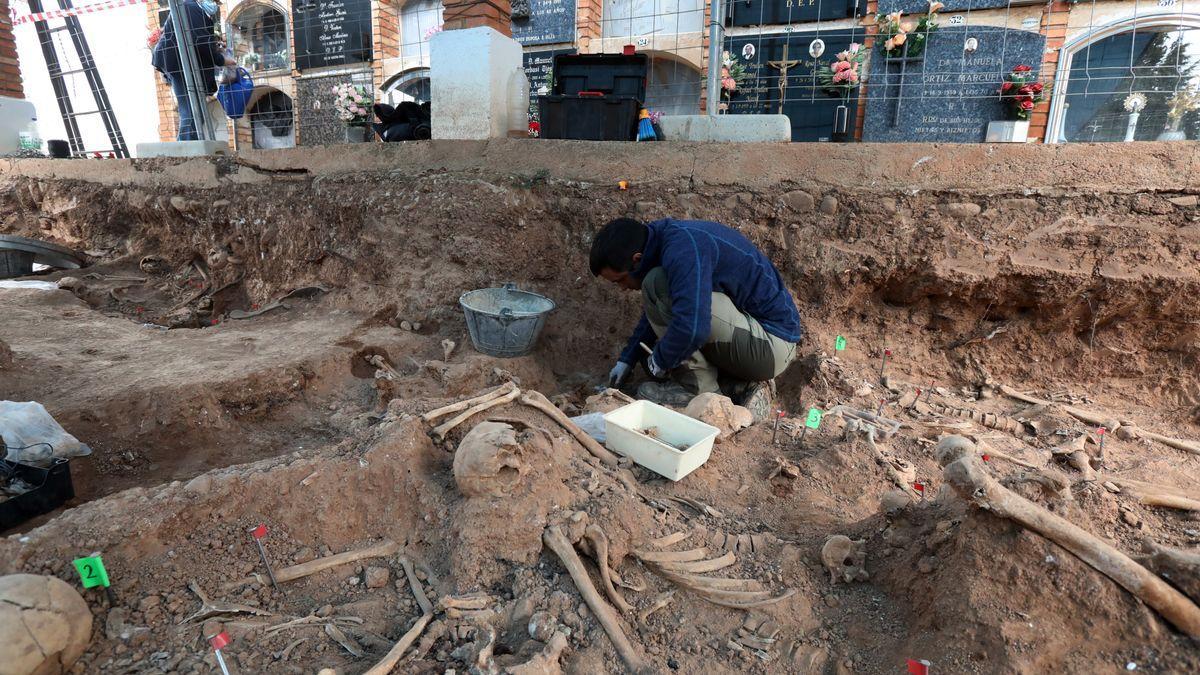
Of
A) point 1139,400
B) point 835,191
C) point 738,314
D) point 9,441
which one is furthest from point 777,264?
point 9,441

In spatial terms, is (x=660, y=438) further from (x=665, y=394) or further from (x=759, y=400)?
(x=759, y=400)

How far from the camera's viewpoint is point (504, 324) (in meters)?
3.77

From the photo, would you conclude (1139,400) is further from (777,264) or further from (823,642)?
(823,642)

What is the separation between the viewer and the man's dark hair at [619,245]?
3.12m

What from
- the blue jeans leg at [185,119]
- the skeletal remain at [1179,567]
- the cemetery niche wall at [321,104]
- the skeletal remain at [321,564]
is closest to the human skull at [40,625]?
the skeletal remain at [321,564]

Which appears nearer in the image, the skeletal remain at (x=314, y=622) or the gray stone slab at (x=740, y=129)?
the skeletal remain at (x=314, y=622)

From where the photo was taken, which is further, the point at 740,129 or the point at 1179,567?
the point at 740,129

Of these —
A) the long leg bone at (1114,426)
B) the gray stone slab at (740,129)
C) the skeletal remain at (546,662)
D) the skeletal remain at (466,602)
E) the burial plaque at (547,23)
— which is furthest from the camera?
the burial plaque at (547,23)

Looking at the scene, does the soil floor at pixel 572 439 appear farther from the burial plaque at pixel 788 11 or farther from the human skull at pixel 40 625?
the burial plaque at pixel 788 11

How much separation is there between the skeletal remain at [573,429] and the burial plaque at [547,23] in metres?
9.24

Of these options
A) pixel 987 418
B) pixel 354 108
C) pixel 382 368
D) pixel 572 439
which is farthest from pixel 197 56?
pixel 987 418

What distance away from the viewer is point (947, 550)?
1804 millimetres

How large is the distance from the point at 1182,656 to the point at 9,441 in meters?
4.08

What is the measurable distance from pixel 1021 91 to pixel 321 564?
9229mm
